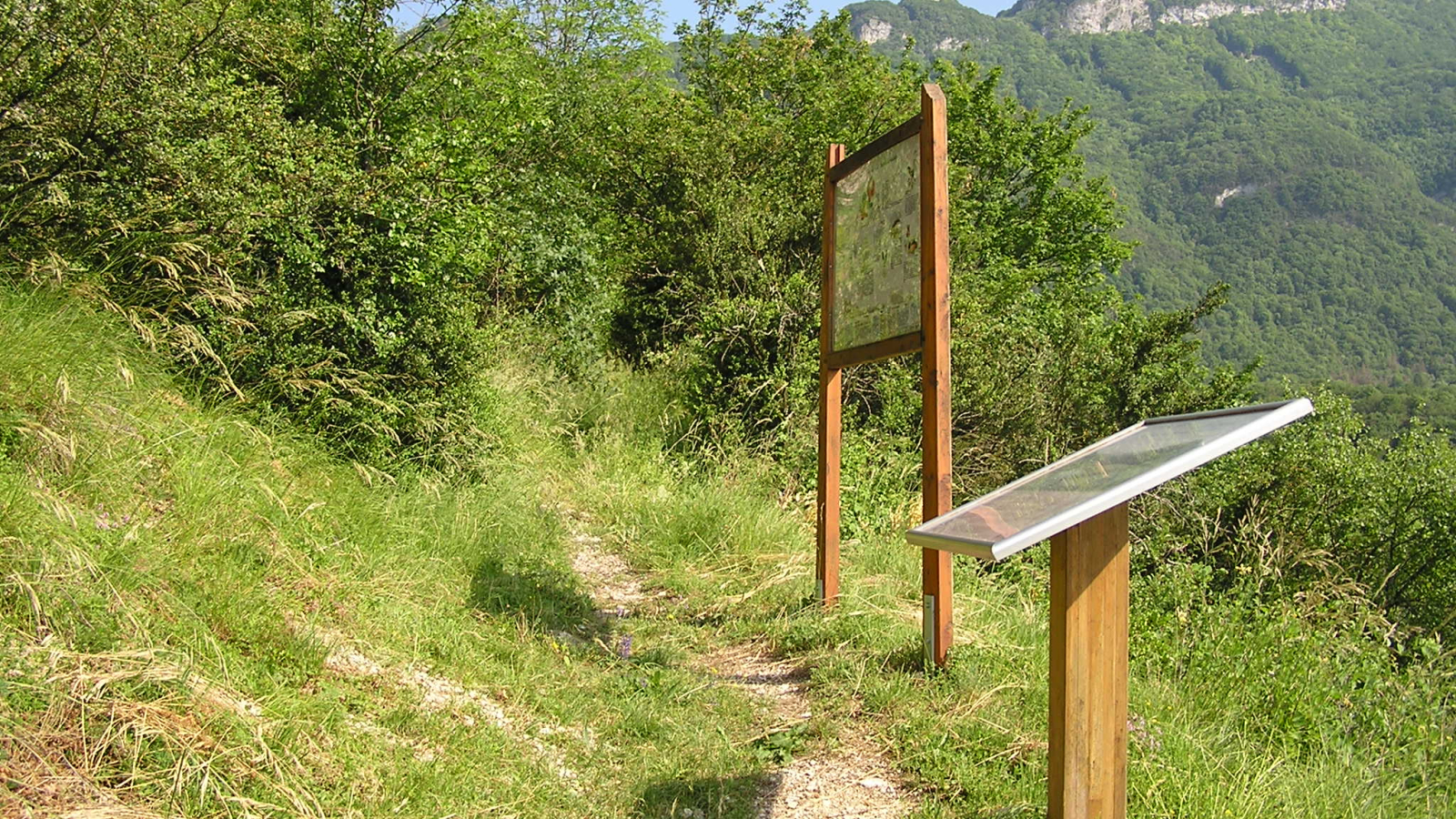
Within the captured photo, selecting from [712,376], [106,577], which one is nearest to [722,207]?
[712,376]

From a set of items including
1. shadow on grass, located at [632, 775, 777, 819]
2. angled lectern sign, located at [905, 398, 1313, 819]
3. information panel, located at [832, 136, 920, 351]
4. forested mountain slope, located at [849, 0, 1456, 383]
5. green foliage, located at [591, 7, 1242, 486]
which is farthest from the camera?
forested mountain slope, located at [849, 0, 1456, 383]

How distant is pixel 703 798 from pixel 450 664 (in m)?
1.23

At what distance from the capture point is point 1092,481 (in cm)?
237

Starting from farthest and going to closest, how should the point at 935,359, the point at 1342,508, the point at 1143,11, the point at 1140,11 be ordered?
1. the point at 1143,11
2. the point at 1140,11
3. the point at 1342,508
4. the point at 935,359

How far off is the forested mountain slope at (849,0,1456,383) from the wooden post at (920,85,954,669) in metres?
23.1

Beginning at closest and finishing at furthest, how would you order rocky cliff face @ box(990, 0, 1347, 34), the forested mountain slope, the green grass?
the green grass, the forested mountain slope, rocky cliff face @ box(990, 0, 1347, 34)

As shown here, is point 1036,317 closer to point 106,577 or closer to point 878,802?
point 878,802

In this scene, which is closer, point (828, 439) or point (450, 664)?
point (450, 664)

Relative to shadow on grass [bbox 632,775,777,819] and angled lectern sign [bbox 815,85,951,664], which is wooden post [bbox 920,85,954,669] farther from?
shadow on grass [bbox 632,775,777,819]

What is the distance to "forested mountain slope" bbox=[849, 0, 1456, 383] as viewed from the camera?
68.6 m

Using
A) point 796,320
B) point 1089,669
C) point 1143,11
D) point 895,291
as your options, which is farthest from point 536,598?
point 1143,11

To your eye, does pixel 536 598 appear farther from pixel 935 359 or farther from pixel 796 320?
pixel 796 320

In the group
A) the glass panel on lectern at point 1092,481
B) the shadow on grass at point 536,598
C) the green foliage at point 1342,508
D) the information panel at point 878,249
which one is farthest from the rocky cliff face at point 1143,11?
the glass panel on lectern at point 1092,481

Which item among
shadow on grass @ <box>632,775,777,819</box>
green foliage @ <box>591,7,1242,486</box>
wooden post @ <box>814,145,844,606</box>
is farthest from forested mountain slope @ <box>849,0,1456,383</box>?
shadow on grass @ <box>632,775,777,819</box>
